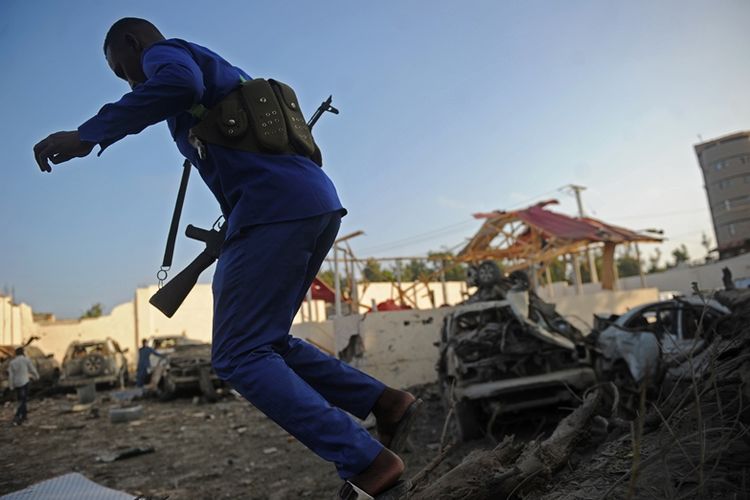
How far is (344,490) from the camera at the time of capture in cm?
170

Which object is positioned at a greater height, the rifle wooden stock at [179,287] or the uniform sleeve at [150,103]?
the uniform sleeve at [150,103]

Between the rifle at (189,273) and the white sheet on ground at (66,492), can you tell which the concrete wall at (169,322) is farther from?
the rifle at (189,273)

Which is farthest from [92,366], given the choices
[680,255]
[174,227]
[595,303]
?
[680,255]

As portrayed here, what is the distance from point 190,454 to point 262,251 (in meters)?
5.10

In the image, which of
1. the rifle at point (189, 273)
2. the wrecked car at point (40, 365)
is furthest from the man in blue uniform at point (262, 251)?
the wrecked car at point (40, 365)

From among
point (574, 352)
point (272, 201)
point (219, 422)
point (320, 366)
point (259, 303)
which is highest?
point (272, 201)

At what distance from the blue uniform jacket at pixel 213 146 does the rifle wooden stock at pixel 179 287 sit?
0.86 ft

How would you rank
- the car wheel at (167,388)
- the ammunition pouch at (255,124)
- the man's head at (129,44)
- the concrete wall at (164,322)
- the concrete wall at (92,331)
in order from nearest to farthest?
1. the ammunition pouch at (255,124)
2. the man's head at (129,44)
3. the car wheel at (167,388)
4. the concrete wall at (92,331)
5. the concrete wall at (164,322)

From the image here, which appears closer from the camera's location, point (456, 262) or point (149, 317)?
point (456, 262)

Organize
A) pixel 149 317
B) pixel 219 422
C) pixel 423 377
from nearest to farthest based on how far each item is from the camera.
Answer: pixel 219 422 → pixel 423 377 → pixel 149 317

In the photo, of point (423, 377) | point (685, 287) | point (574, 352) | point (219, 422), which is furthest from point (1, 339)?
point (685, 287)

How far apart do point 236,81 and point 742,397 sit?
83.4 inches

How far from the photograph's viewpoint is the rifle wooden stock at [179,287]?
204 centimetres

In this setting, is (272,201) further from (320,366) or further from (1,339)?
(1,339)
